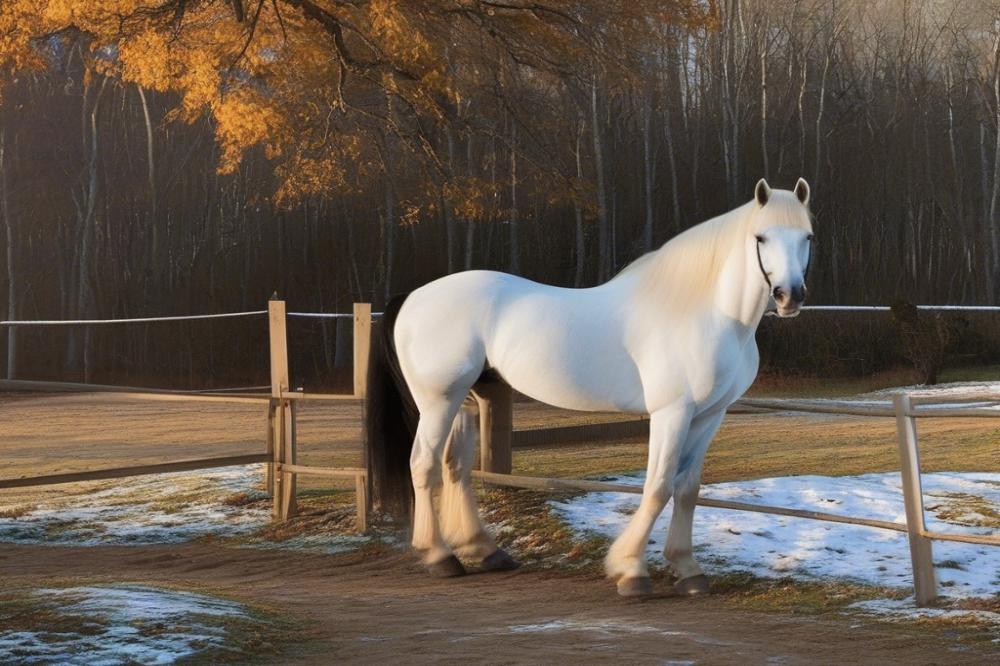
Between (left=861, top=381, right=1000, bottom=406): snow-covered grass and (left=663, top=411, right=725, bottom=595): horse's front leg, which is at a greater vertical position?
(left=861, top=381, right=1000, bottom=406): snow-covered grass

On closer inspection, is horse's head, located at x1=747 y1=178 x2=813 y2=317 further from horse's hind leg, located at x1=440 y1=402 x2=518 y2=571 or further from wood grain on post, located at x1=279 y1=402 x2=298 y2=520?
wood grain on post, located at x1=279 y1=402 x2=298 y2=520

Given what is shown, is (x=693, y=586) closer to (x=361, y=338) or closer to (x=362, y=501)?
(x=362, y=501)

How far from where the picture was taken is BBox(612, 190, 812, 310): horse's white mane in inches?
195

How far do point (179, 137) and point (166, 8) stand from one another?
13137mm

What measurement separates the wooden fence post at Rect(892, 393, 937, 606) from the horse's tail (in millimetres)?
2195

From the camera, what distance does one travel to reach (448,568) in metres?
5.70

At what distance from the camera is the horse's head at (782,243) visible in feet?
15.1

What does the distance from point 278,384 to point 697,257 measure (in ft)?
11.0

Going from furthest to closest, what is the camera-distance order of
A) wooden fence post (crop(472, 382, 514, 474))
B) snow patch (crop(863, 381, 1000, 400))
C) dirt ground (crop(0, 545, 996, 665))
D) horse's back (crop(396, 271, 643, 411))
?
1. snow patch (crop(863, 381, 1000, 400))
2. wooden fence post (crop(472, 382, 514, 474))
3. horse's back (crop(396, 271, 643, 411))
4. dirt ground (crop(0, 545, 996, 665))

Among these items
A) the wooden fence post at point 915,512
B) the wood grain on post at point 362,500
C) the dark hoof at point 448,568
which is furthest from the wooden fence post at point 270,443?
the wooden fence post at point 915,512

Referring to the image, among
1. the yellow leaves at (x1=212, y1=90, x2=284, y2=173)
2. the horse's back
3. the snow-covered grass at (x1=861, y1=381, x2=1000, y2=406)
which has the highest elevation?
the yellow leaves at (x1=212, y1=90, x2=284, y2=173)

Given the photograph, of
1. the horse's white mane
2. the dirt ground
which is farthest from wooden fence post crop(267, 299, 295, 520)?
the horse's white mane

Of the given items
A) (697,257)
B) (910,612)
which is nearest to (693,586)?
(910,612)

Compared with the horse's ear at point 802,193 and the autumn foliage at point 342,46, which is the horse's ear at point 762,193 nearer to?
the horse's ear at point 802,193
